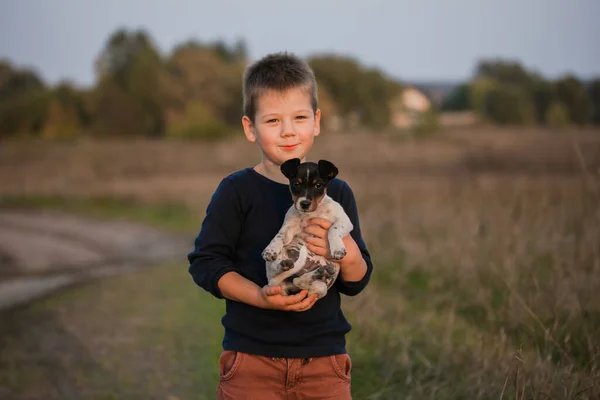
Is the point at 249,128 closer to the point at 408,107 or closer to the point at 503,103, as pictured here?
the point at 503,103

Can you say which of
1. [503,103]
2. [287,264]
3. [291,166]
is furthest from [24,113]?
[287,264]

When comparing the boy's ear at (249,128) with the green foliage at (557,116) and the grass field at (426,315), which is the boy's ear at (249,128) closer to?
the grass field at (426,315)

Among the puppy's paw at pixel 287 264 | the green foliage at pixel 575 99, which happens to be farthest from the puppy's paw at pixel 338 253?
the green foliage at pixel 575 99

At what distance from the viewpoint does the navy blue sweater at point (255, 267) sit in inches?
114

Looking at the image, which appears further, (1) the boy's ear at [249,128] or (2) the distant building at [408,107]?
(2) the distant building at [408,107]

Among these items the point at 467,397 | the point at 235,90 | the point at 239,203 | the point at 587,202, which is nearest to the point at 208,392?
the point at 467,397

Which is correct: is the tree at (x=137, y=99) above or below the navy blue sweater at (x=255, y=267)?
above

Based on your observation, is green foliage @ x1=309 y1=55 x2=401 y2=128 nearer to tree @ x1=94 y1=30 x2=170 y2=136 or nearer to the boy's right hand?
tree @ x1=94 y1=30 x2=170 y2=136

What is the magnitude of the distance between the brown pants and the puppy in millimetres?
389

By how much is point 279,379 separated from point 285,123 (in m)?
1.06

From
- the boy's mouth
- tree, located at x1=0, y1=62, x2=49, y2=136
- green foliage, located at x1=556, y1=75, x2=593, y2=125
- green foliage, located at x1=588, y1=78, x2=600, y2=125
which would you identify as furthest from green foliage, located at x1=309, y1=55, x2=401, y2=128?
the boy's mouth

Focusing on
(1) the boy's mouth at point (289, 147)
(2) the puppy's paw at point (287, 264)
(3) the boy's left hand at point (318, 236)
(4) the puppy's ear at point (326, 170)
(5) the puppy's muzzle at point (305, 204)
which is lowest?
(2) the puppy's paw at point (287, 264)

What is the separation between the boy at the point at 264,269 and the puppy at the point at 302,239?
6.2 inches

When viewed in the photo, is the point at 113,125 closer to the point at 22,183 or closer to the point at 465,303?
the point at 22,183
